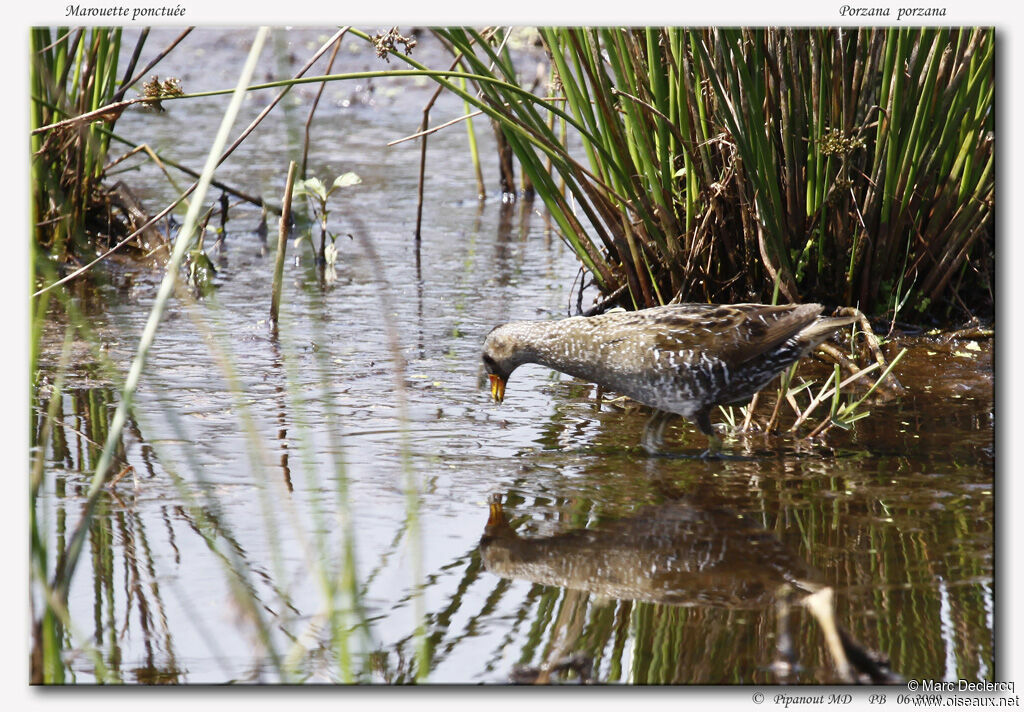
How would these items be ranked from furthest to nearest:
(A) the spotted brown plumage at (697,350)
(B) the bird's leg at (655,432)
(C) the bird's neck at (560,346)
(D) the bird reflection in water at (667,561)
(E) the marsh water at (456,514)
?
(C) the bird's neck at (560,346) < (B) the bird's leg at (655,432) < (A) the spotted brown plumage at (697,350) < (D) the bird reflection in water at (667,561) < (E) the marsh water at (456,514)

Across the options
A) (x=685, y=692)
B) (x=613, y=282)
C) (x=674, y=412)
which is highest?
(x=613, y=282)

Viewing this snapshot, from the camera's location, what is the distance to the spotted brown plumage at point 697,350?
4102mm

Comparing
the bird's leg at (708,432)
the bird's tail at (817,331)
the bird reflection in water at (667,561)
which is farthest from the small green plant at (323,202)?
the bird reflection in water at (667,561)

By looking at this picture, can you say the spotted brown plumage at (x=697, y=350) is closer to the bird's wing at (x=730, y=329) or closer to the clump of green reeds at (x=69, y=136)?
the bird's wing at (x=730, y=329)

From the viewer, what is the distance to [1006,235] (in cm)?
360

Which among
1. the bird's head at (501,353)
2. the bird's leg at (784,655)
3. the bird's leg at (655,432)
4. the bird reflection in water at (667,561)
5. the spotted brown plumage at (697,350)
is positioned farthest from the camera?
the bird's head at (501,353)

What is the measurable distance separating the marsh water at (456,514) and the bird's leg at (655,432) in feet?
0.18

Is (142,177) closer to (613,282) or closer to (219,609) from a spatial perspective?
(613,282)

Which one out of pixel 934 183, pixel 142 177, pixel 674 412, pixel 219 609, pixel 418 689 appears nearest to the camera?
pixel 418 689

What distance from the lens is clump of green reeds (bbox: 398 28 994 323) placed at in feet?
15.3

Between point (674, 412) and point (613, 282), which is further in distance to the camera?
point (613, 282)

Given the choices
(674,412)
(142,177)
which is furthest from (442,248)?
(674,412)

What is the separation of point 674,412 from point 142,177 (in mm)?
5981

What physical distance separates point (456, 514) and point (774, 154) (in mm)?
2286
